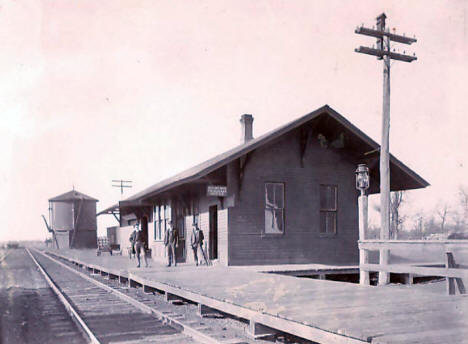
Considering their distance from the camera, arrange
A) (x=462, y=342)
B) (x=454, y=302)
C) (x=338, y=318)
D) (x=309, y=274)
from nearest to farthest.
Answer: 1. (x=462, y=342)
2. (x=338, y=318)
3. (x=454, y=302)
4. (x=309, y=274)

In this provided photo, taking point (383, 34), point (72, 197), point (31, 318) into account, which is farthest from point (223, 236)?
point (72, 197)

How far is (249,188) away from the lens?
15039 millimetres

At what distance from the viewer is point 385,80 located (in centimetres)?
1542

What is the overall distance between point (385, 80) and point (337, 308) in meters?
11.0

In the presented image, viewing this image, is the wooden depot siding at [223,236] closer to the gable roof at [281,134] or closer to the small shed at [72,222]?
the gable roof at [281,134]

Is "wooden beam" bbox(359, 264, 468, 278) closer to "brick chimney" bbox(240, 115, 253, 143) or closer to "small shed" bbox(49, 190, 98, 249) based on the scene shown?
"brick chimney" bbox(240, 115, 253, 143)

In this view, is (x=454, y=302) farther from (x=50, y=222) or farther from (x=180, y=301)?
(x=50, y=222)

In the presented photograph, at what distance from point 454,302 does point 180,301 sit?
5.49 m

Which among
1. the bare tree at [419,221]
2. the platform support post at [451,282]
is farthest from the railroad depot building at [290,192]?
the bare tree at [419,221]

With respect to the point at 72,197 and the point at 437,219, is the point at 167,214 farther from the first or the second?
the point at 437,219

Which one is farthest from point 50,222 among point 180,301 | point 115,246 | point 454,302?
point 454,302

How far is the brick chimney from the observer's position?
66.7 feet

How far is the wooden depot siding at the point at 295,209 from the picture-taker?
1488cm

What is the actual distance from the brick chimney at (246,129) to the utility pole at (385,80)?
→ 636cm
